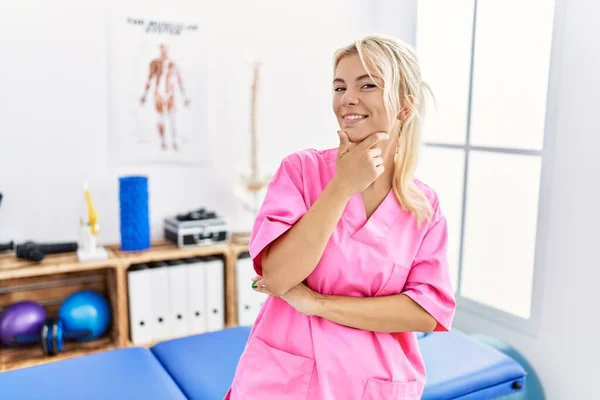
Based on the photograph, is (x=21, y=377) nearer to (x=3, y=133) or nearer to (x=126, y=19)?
(x=3, y=133)

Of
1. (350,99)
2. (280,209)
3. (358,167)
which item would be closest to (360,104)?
(350,99)

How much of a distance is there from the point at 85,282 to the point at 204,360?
1071mm

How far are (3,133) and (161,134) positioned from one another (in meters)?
0.71

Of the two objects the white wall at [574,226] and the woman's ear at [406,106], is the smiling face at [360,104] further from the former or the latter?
the white wall at [574,226]

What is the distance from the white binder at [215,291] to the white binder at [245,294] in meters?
0.08

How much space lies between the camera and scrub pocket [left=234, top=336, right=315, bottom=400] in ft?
3.39

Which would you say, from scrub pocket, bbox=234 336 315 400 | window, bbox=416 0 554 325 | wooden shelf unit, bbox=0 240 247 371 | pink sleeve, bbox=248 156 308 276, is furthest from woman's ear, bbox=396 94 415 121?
wooden shelf unit, bbox=0 240 247 371

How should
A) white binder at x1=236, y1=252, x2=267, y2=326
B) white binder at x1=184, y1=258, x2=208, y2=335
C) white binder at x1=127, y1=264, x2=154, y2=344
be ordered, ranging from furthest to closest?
white binder at x1=236, y1=252, x2=267, y2=326
white binder at x1=184, y1=258, x2=208, y2=335
white binder at x1=127, y1=264, x2=154, y2=344

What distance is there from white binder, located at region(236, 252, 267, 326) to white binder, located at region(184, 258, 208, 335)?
6.9 inches

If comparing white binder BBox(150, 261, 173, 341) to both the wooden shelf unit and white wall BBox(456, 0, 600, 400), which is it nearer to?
the wooden shelf unit

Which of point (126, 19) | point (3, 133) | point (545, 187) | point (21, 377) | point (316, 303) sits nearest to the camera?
point (316, 303)

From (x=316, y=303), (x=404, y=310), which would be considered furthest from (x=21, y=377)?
(x=404, y=310)

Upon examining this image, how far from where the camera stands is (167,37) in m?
2.61

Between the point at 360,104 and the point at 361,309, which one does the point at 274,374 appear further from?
the point at 360,104
